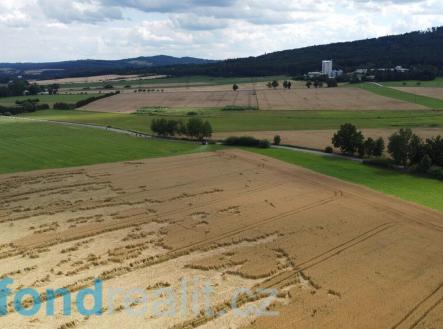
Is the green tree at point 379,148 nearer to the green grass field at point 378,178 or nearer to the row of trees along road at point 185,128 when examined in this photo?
the green grass field at point 378,178

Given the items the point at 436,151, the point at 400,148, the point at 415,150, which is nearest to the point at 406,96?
the point at 415,150

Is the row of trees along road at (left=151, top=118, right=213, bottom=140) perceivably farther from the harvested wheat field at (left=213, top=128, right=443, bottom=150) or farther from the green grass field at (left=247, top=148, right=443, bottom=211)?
the green grass field at (left=247, top=148, right=443, bottom=211)

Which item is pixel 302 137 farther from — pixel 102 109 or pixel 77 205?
pixel 102 109

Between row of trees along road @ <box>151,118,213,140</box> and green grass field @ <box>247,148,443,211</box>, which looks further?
row of trees along road @ <box>151,118,213,140</box>

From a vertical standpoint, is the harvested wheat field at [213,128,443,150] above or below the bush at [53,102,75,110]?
below

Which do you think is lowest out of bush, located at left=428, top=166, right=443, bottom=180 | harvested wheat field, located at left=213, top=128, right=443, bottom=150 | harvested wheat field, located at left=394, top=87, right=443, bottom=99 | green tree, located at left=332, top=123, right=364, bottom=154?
bush, located at left=428, top=166, right=443, bottom=180

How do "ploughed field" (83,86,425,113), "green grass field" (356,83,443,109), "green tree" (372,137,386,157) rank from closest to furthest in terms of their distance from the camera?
"green tree" (372,137,386,157) → "green grass field" (356,83,443,109) → "ploughed field" (83,86,425,113)

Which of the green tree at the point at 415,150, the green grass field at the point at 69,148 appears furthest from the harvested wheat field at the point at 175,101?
the green tree at the point at 415,150

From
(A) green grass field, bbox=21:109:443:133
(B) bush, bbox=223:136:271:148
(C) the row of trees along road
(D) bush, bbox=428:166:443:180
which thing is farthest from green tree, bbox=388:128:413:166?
(C) the row of trees along road
